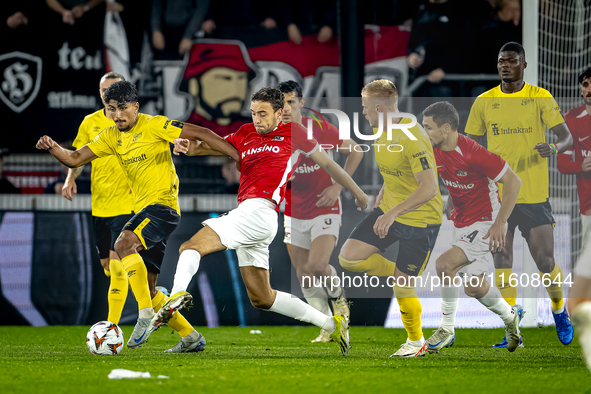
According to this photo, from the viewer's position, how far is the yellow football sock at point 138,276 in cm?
481

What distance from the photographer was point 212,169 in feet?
30.0

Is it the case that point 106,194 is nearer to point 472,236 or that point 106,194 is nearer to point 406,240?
point 406,240

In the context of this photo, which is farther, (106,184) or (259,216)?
(106,184)

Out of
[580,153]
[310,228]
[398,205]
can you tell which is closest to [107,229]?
[310,228]

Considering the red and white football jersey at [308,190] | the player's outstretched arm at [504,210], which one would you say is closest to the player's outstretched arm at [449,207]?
the player's outstretched arm at [504,210]

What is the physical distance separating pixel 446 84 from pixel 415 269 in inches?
203

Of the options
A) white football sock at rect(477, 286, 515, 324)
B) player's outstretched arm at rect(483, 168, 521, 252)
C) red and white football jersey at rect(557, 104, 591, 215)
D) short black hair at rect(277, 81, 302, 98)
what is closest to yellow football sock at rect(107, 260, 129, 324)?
short black hair at rect(277, 81, 302, 98)

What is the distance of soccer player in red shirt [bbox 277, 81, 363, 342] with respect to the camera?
6203 millimetres

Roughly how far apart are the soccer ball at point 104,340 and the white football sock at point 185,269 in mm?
938

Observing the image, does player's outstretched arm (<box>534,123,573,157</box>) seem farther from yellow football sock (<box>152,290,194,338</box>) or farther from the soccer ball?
the soccer ball

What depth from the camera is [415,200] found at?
536cm

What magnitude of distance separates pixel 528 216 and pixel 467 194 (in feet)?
2.51

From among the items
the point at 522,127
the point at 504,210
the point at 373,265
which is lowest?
the point at 373,265

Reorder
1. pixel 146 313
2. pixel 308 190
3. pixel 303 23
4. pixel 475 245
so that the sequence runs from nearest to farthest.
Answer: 1. pixel 146 313
2. pixel 475 245
3. pixel 308 190
4. pixel 303 23
